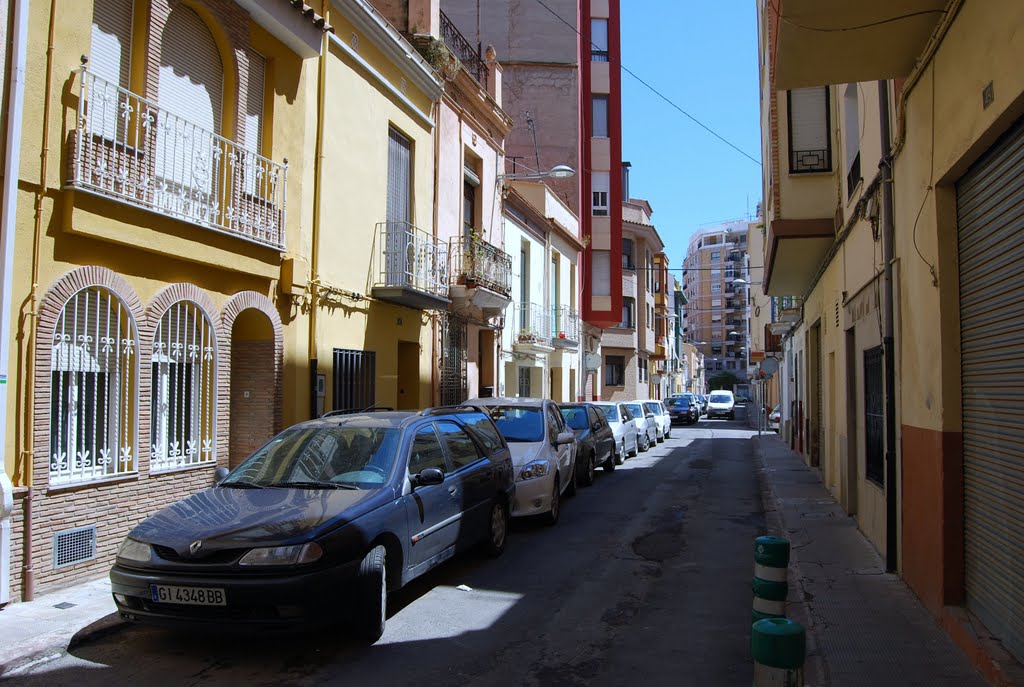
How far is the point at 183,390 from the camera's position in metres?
8.91

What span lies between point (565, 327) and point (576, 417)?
10564mm

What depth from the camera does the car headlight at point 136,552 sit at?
213 inches

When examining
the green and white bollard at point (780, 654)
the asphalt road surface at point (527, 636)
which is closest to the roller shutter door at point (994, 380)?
the asphalt road surface at point (527, 636)

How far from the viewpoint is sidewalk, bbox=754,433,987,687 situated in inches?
196

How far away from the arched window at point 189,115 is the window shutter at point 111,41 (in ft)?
1.45

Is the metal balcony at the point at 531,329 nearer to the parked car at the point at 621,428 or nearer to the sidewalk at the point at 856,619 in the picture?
Answer: the parked car at the point at 621,428

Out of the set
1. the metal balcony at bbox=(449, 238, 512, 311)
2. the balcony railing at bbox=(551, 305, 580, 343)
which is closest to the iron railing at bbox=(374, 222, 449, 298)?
the metal balcony at bbox=(449, 238, 512, 311)

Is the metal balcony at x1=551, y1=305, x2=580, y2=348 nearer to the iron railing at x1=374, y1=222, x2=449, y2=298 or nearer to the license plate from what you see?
the iron railing at x1=374, y1=222, x2=449, y2=298

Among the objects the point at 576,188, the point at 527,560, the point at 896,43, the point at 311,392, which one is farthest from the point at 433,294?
the point at 576,188

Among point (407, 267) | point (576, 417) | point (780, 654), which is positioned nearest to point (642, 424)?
point (576, 417)

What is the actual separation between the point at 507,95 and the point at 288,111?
63.9ft

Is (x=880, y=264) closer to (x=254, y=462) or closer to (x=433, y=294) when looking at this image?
(x=254, y=462)

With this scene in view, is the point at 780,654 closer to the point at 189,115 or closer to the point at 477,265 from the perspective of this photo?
the point at 189,115

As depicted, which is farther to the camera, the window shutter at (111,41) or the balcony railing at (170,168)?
the window shutter at (111,41)
